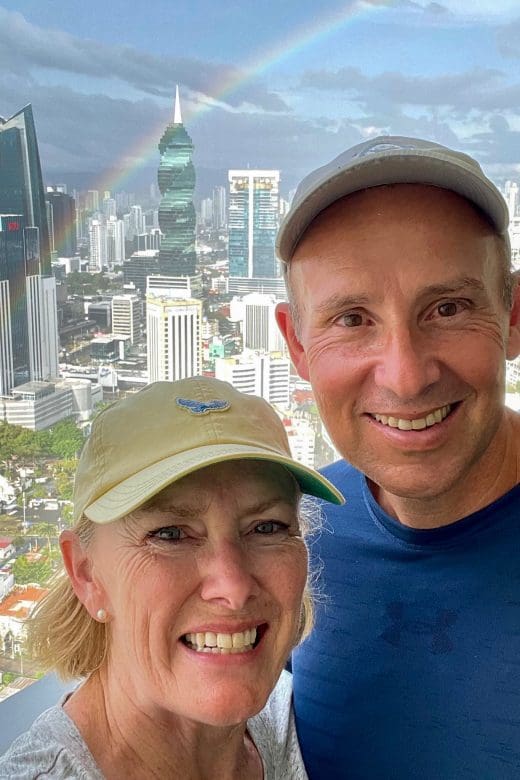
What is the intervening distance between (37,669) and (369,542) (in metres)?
0.51

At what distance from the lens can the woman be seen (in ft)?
2.58

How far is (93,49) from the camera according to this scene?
12.6ft

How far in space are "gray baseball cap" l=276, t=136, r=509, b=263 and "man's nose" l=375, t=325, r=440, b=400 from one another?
0.18 m

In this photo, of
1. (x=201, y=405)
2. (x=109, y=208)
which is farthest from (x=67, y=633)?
(x=109, y=208)

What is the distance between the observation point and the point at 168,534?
812 mm

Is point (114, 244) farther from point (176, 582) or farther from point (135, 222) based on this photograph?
point (176, 582)

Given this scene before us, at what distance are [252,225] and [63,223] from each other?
75cm

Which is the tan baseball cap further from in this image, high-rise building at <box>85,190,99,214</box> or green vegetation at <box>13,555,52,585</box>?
high-rise building at <box>85,190,99,214</box>

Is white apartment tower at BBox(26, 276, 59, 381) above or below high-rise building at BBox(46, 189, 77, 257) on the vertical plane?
below

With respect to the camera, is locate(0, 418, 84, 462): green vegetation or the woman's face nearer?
the woman's face

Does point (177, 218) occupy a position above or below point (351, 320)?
above

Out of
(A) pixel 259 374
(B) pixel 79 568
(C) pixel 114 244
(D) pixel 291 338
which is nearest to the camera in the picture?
(B) pixel 79 568

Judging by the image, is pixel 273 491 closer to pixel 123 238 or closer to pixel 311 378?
pixel 311 378

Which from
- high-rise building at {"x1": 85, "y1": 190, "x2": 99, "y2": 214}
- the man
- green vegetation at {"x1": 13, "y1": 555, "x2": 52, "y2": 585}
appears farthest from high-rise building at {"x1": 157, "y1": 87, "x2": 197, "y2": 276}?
the man
